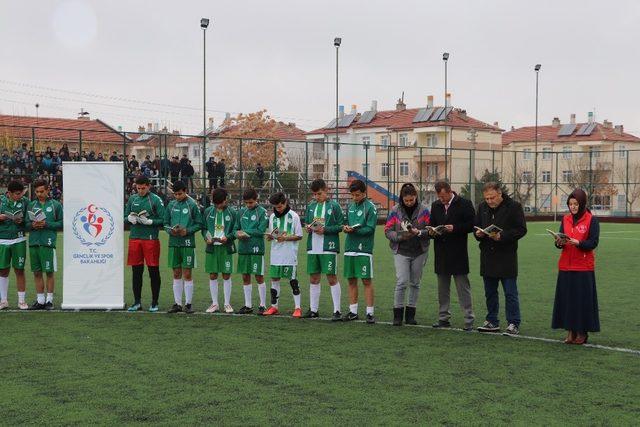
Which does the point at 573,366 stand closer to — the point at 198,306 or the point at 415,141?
the point at 198,306

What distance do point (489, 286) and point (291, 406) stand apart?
404 cm

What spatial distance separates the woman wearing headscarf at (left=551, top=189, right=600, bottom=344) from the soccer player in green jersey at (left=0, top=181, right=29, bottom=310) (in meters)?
7.00

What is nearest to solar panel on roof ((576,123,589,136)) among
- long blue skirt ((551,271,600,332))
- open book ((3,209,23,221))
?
open book ((3,209,23,221))

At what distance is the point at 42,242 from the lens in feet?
36.5

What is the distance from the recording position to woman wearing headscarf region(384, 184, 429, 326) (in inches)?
389

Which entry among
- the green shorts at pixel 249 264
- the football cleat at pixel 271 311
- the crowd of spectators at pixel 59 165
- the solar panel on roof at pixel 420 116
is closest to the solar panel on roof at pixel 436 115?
the solar panel on roof at pixel 420 116

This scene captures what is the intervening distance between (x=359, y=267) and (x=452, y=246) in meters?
1.19

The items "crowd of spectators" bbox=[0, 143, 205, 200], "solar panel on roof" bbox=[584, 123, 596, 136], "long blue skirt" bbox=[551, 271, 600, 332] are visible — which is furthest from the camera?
"solar panel on roof" bbox=[584, 123, 596, 136]

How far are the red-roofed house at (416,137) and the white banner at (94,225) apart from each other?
3424 centimetres

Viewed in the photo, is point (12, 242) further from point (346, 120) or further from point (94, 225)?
point (346, 120)

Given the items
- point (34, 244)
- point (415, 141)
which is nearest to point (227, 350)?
point (34, 244)

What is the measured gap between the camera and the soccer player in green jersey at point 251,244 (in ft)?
35.4

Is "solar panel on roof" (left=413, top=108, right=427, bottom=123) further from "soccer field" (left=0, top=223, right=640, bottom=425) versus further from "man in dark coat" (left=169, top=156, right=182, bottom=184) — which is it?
"soccer field" (left=0, top=223, right=640, bottom=425)

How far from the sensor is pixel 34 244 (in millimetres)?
11172
